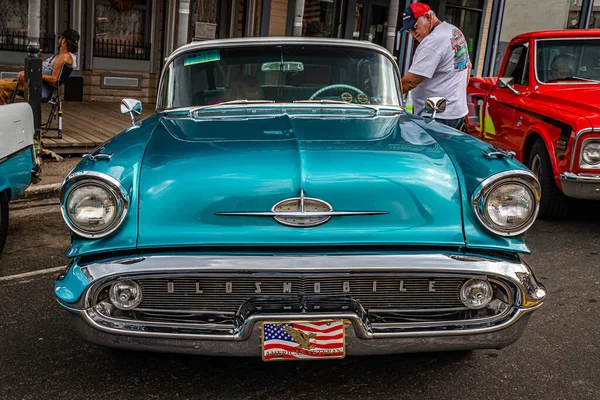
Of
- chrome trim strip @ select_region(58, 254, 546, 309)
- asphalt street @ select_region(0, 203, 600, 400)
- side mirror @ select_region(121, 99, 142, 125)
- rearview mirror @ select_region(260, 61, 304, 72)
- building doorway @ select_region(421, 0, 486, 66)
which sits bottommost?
asphalt street @ select_region(0, 203, 600, 400)

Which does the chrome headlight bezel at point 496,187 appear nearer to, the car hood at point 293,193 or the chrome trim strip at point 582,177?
the car hood at point 293,193

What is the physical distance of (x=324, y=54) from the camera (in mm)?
4219

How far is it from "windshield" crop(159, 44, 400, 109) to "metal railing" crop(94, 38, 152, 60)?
26.1 ft

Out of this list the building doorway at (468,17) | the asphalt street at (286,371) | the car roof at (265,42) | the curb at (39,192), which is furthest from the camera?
the building doorway at (468,17)

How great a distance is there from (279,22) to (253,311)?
1130 cm

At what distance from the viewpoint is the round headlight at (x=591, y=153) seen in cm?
552

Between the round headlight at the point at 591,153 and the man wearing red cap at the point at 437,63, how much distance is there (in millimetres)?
974

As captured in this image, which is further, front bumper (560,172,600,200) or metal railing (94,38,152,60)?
metal railing (94,38,152,60)

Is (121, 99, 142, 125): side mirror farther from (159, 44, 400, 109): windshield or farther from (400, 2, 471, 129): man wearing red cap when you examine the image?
(400, 2, 471, 129): man wearing red cap

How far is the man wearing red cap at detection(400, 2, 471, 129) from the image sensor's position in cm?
554

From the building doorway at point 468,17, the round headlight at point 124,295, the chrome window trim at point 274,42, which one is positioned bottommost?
the round headlight at point 124,295

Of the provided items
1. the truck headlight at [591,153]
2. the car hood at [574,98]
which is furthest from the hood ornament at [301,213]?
the car hood at [574,98]

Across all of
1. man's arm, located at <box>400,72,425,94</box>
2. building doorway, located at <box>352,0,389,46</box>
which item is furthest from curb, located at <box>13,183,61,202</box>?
building doorway, located at <box>352,0,389,46</box>

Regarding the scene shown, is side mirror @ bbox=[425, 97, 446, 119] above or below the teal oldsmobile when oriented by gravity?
above
